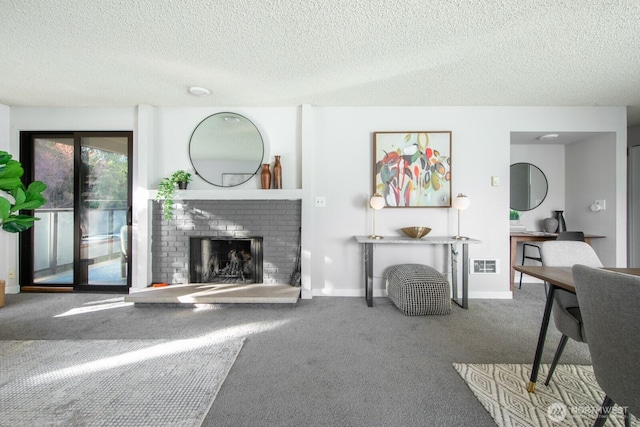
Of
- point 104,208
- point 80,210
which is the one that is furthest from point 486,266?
point 80,210

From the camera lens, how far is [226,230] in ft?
11.1

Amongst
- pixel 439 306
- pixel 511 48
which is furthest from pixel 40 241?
pixel 511 48

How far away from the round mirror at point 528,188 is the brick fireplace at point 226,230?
315 centimetres

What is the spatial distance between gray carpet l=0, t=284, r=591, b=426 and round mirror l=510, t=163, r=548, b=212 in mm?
1325

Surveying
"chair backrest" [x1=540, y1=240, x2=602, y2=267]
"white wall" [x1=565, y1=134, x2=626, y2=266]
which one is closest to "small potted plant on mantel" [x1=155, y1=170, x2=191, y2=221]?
"chair backrest" [x1=540, y1=240, x2=602, y2=267]

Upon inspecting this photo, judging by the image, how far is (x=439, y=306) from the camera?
2721mm

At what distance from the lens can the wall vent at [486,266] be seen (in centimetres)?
334

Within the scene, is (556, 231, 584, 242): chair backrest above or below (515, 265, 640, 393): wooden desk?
above

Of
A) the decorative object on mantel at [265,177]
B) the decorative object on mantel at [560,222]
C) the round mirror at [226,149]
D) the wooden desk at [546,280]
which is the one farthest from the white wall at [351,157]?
the wooden desk at [546,280]

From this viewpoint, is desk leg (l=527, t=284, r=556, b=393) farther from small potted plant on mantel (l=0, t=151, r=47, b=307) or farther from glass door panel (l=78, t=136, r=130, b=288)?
small potted plant on mantel (l=0, t=151, r=47, b=307)

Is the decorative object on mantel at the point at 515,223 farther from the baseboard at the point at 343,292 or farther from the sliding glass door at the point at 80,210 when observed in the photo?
the sliding glass door at the point at 80,210

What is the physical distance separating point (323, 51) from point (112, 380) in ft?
8.61

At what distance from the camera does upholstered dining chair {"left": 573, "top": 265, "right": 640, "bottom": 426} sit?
0.86 meters

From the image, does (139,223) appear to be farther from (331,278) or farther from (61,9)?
(331,278)
